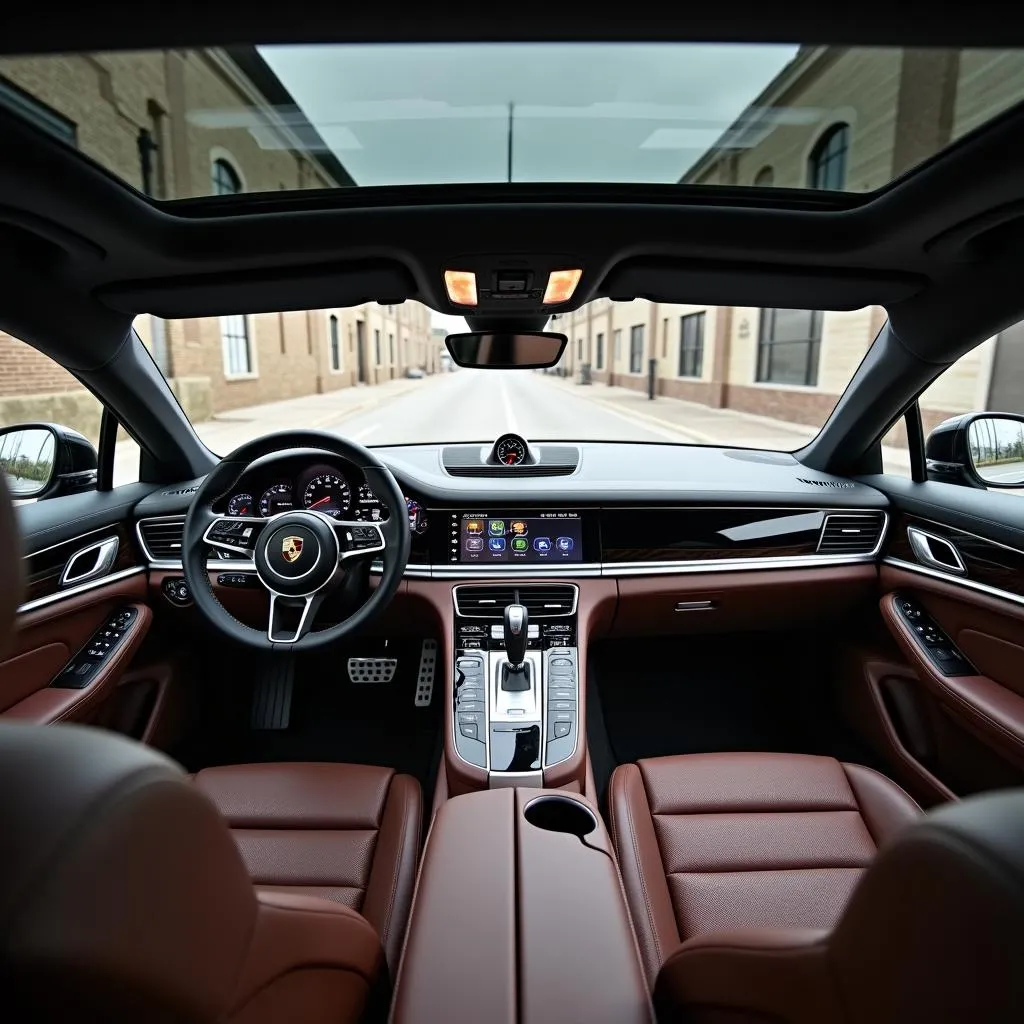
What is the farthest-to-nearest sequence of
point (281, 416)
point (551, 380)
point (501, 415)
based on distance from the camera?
1. point (281, 416)
2. point (551, 380)
3. point (501, 415)

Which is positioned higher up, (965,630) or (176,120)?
(176,120)

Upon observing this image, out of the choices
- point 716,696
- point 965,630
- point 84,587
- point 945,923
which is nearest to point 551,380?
point 716,696

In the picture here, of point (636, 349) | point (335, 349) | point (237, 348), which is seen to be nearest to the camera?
point (636, 349)

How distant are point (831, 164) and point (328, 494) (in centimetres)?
199

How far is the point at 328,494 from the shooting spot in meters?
2.77

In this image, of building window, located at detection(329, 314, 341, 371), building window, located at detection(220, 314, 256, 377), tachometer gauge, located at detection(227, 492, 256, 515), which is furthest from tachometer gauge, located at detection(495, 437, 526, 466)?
building window, located at detection(329, 314, 341, 371)

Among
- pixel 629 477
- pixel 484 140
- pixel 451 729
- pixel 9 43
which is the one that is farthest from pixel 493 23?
pixel 629 477

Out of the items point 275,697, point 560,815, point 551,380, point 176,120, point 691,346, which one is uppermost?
point 691,346

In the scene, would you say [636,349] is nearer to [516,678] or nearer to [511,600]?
[511,600]

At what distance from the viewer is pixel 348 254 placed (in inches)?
90.0

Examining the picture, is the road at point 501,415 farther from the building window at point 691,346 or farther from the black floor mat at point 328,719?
the building window at point 691,346

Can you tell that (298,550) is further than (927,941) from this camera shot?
Yes

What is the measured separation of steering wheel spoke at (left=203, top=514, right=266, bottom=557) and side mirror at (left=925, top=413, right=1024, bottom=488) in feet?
8.91

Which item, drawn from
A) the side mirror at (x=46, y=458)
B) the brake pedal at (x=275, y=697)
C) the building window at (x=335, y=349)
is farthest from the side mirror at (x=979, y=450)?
the building window at (x=335, y=349)
